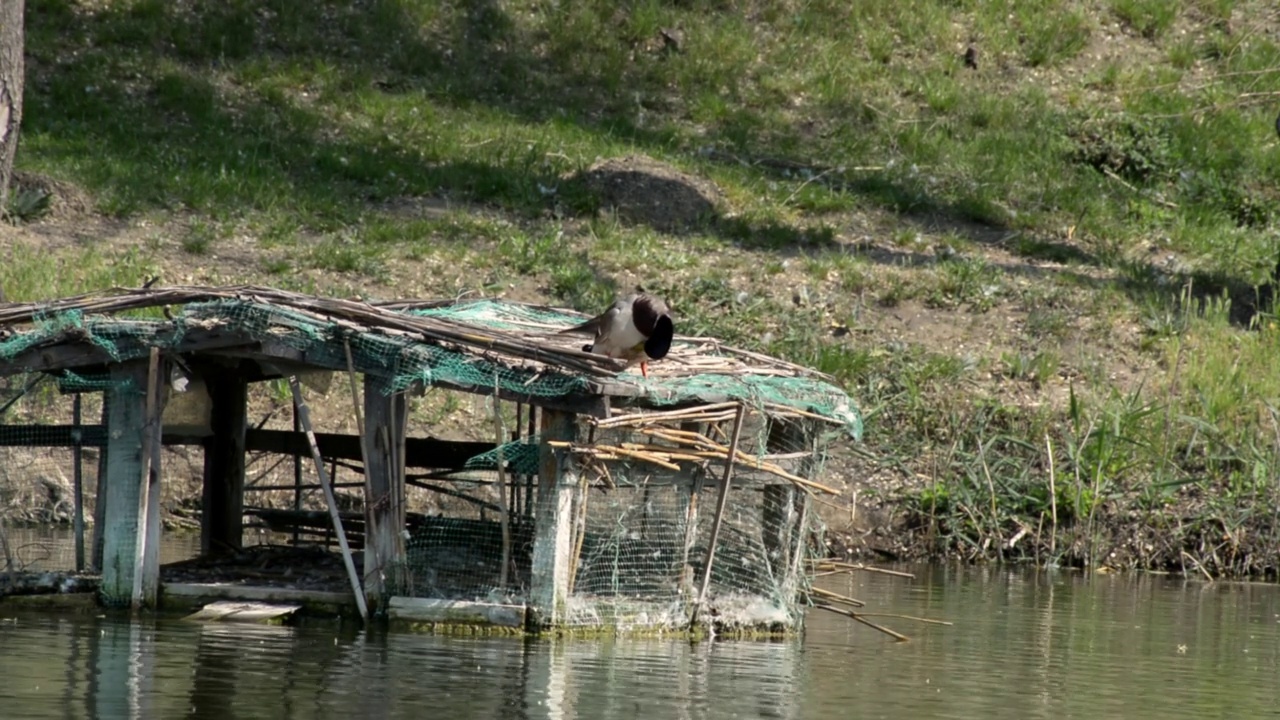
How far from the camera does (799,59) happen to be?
95.7ft

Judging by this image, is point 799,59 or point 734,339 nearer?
point 734,339

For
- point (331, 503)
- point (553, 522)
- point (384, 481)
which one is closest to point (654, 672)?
point (553, 522)

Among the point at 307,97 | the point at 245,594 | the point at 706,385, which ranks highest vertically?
the point at 307,97

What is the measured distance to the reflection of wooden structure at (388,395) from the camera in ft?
41.6

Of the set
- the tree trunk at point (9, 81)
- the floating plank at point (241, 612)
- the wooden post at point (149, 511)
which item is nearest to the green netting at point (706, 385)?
the wooden post at point (149, 511)

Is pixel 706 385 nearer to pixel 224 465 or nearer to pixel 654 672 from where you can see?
pixel 654 672

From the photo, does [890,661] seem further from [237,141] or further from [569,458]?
[237,141]

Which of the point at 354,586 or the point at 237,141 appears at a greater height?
the point at 237,141

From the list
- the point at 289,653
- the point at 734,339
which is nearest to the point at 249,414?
the point at 734,339

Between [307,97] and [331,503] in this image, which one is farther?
[307,97]

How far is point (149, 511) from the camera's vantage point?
528 inches

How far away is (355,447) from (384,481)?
3.08 meters

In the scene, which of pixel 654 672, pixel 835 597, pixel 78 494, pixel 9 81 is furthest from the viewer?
pixel 9 81

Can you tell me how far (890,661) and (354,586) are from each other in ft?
12.6
